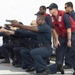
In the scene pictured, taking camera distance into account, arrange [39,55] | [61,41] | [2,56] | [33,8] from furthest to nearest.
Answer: [33,8] < [2,56] < [61,41] < [39,55]

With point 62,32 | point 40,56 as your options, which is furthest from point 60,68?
point 62,32

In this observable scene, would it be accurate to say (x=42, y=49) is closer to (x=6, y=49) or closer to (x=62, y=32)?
(x=62, y=32)

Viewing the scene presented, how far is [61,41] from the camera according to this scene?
920 centimetres

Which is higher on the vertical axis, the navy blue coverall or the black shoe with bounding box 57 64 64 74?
the navy blue coverall

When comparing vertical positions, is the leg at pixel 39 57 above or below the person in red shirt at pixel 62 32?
below

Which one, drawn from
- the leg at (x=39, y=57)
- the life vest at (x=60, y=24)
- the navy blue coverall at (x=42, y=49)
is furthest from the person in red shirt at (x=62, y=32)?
the leg at (x=39, y=57)

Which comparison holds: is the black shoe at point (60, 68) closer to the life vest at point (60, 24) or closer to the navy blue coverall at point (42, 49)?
the navy blue coverall at point (42, 49)

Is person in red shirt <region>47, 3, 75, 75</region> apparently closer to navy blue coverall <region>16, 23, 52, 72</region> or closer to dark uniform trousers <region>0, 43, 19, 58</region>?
navy blue coverall <region>16, 23, 52, 72</region>

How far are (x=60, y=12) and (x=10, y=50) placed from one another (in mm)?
2461

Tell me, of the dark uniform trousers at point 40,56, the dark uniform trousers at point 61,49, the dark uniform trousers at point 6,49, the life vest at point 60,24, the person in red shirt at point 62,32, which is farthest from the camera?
the dark uniform trousers at point 6,49

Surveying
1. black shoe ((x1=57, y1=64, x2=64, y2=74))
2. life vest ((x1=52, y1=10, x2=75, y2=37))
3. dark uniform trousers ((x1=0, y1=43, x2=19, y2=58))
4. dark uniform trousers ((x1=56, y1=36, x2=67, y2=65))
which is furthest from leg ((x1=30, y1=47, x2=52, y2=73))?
dark uniform trousers ((x1=0, y1=43, x2=19, y2=58))

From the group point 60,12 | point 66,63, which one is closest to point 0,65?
point 66,63

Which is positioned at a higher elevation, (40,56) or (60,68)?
(40,56)

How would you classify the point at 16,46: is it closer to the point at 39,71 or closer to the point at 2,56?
the point at 2,56
